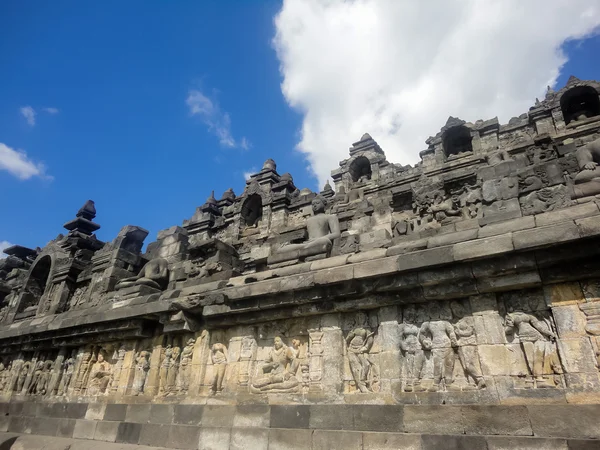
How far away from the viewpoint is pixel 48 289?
13406mm

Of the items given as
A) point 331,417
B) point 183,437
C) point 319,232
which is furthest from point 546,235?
point 183,437

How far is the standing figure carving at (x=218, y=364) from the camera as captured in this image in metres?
7.36

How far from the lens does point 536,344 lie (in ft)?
16.7

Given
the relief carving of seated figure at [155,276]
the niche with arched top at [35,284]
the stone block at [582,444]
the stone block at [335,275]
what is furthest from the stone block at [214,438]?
the niche with arched top at [35,284]

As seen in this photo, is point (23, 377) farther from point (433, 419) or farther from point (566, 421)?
point (566, 421)

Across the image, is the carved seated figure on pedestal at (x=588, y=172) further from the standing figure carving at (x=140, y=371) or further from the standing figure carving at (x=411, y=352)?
the standing figure carving at (x=140, y=371)

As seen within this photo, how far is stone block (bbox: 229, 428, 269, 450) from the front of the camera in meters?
6.19

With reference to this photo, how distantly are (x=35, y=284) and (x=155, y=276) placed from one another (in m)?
8.05

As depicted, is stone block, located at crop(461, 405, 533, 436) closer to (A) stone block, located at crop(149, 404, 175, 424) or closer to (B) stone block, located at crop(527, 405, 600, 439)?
(B) stone block, located at crop(527, 405, 600, 439)

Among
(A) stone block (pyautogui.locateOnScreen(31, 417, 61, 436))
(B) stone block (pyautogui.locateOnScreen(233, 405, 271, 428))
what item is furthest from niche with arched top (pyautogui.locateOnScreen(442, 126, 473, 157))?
(A) stone block (pyautogui.locateOnScreen(31, 417, 61, 436))

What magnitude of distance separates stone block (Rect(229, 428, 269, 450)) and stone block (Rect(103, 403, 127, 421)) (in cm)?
304

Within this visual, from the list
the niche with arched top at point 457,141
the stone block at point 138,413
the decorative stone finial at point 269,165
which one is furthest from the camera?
the decorative stone finial at point 269,165

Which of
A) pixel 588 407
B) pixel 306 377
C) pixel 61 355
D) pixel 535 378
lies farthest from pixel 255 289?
pixel 61 355

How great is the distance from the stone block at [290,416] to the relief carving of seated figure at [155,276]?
4.93 meters
